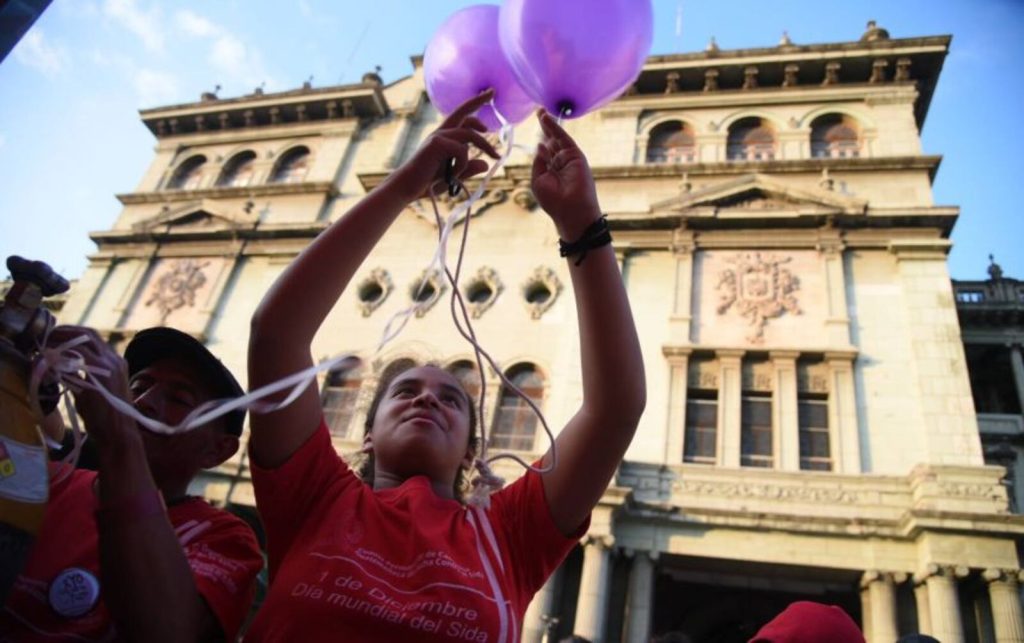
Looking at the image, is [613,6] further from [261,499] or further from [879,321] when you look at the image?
[879,321]

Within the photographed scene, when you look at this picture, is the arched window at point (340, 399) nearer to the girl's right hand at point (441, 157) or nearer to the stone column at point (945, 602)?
the stone column at point (945, 602)

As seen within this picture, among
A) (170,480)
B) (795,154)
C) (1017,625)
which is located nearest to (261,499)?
(170,480)

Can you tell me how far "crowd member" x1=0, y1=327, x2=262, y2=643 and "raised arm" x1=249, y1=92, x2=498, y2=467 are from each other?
30cm

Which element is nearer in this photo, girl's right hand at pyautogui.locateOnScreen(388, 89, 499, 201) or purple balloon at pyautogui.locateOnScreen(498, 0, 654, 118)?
girl's right hand at pyautogui.locateOnScreen(388, 89, 499, 201)

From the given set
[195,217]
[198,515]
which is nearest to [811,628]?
[198,515]

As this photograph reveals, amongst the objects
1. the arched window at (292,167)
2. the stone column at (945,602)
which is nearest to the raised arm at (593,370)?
the stone column at (945,602)

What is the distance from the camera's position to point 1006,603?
9094 millimetres

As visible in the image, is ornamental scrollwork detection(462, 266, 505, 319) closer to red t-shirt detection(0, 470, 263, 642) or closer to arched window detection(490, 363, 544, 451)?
arched window detection(490, 363, 544, 451)

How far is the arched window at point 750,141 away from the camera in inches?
662

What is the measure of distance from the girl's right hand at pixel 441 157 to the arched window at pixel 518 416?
448 inches

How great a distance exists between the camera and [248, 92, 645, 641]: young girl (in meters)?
1.54

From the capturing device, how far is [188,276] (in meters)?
18.7

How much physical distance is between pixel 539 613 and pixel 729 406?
550 cm

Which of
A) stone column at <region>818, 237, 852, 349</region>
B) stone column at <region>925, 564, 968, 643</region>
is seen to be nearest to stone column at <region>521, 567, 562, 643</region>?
stone column at <region>925, 564, 968, 643</region>
